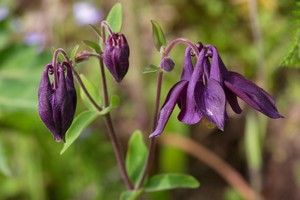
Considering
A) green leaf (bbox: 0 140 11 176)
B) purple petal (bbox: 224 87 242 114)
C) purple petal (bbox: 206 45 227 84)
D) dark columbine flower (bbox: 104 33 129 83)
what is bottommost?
green leaf (bbox: 0 140 11 176)

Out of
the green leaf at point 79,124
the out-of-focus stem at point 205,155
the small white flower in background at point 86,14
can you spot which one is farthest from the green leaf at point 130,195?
the small white flower in background at point 86,14

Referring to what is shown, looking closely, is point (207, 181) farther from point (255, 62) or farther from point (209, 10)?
point (209, 10)

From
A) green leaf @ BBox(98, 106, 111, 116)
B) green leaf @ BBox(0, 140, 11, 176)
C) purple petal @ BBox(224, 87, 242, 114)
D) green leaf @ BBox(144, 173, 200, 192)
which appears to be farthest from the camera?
green leaf @ BBox(0, 140, 11, 176)

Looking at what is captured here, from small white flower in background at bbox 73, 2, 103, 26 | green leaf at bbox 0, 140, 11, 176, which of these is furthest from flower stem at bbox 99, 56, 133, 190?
small white flower in background at bbox 73, 2, 103, 26

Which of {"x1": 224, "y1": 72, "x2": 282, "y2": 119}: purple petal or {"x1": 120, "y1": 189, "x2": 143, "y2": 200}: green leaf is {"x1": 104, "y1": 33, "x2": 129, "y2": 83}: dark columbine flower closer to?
{"x1": 224, "y1": 72, "x2": 282, "y2": 119}: purple petal

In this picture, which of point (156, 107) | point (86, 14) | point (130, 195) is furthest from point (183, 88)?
point (86, 14)

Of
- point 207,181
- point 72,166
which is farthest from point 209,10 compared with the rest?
point 72,166

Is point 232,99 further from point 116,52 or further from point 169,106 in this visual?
point 116,52
